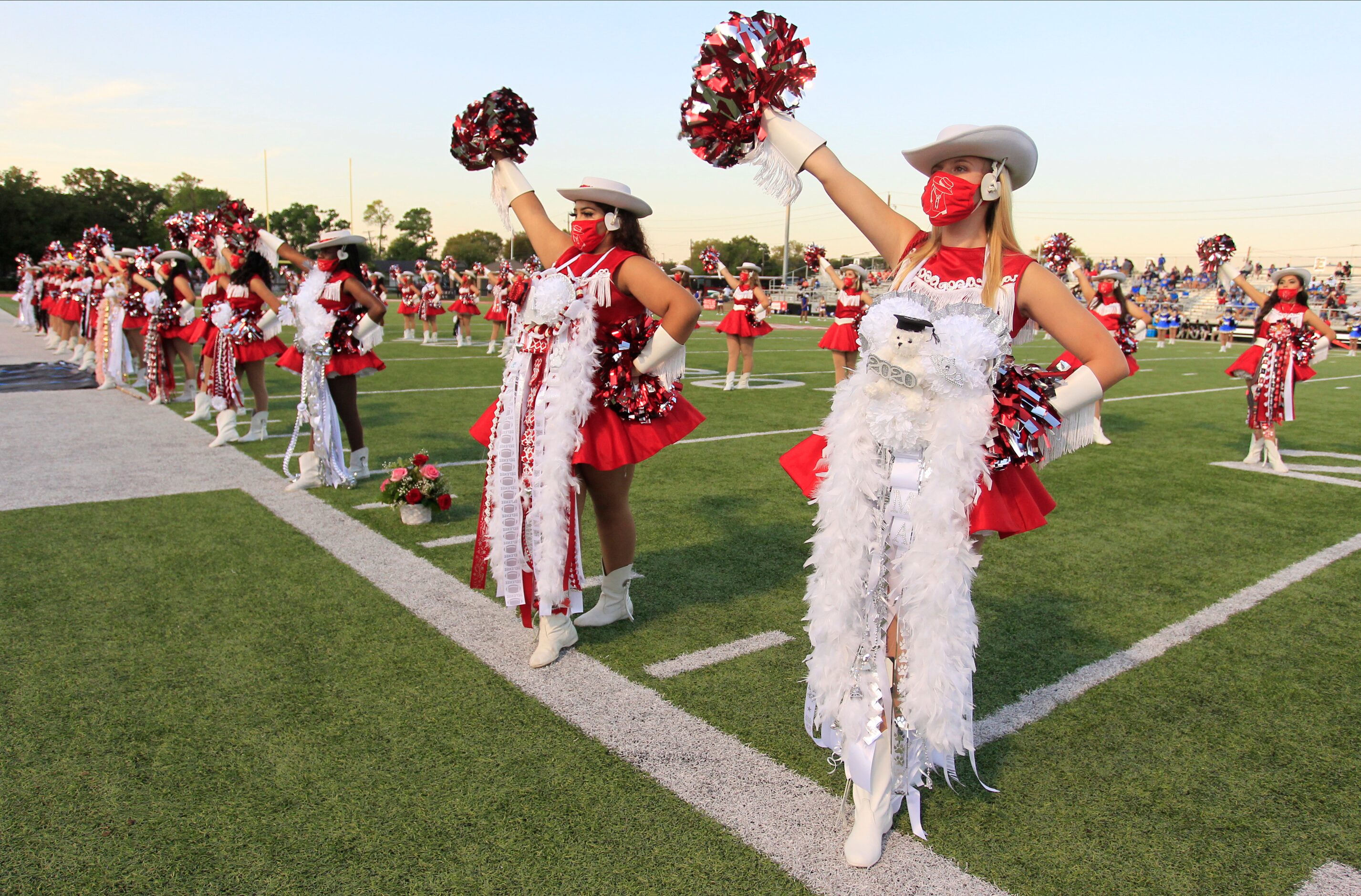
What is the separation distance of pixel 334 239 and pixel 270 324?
183cm

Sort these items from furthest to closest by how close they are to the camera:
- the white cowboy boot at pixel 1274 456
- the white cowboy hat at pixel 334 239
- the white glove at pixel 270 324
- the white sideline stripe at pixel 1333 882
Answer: the white cowboy boot at pixel 1274 456, the white glove at pixel 270 324, the white cowboy hat at pixel 334 239, the white sideline stripe at pixel 1333 882

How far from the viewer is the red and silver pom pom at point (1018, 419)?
2.37 meters

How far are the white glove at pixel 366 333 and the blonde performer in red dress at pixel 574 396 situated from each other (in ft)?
10.3

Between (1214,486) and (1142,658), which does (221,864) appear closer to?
(1142,658)

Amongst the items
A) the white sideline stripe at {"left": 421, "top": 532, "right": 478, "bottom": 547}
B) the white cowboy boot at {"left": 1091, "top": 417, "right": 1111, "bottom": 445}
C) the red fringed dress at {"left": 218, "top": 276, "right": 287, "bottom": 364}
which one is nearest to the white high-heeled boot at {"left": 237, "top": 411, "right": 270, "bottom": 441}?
the red fringed dress at {"left": 218, "top": 276, "right": 287, "bottom": 364}

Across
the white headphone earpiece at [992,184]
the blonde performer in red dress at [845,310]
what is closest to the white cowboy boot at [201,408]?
the blonde performer in red dress at [845,310]

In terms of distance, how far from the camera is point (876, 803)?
2523mm

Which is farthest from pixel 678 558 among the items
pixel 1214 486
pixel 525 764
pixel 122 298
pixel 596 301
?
pixel 122 298

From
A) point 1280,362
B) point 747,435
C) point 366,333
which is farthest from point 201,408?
point 1280,362

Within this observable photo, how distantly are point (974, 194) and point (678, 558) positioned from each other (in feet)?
10.5

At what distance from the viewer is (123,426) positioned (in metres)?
9.21

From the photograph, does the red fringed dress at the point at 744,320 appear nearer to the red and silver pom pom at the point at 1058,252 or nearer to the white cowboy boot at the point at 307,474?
the red and silver pom pom at the point at 1058,252

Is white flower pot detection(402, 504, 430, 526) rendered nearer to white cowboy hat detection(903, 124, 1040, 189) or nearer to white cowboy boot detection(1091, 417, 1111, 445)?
white cowboy hat detection(903, 124, 1040, 189)

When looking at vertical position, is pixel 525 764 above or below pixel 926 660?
below
